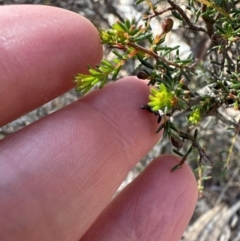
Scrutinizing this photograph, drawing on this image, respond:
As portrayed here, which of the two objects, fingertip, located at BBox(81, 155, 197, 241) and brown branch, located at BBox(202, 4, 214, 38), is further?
fingertip, located at BBox(81, 155, 197, 241)

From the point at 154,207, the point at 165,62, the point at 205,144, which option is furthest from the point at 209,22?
the point at 205,144

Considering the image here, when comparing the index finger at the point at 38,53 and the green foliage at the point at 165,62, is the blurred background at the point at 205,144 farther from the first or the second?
the green foliage at the point at 165,62

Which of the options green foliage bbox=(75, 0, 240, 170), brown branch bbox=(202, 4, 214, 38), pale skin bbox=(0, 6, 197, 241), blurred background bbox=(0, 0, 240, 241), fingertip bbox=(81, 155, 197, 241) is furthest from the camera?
blurred background bbox=(0, 0, 240, 241)

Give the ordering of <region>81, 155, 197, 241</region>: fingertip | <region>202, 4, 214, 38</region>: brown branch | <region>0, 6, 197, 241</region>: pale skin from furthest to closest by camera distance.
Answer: <region>81, 155, 197, 241</region>: fingertip, <region>0, 6, 197, 241</region>: pale skin, <region>202, 4, 214, 38</region>: brown branch

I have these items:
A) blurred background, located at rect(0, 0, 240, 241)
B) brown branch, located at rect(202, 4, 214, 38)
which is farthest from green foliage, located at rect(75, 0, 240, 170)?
blurred background, located at rect(0, 0, 240, 241)

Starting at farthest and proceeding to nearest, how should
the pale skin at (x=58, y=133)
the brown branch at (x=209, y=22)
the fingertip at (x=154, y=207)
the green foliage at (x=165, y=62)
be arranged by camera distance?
the fingertip at (x=154, y=207) → the pale skin at (x=58, y=133) → the brown branch at (x=209, y=22) → the green foliage at (x=165, y=62)

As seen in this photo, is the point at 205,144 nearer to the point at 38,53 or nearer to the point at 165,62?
the point at 38,53

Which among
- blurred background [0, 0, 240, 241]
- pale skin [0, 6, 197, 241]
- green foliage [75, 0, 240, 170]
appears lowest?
blurred background [0, 0, 240, 241]

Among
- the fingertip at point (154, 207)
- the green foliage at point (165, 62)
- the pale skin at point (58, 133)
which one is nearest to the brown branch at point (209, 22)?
the green foliage at point (165, 62)

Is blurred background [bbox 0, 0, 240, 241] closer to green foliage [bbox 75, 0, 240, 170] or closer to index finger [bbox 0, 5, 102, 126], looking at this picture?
index finger [bbox 0, 5, 102, 126]
